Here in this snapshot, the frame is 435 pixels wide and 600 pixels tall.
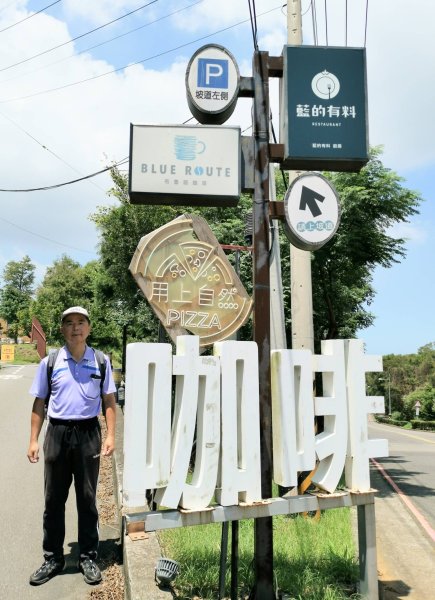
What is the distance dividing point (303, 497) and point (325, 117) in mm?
2651

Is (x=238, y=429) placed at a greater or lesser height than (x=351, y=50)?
lesser

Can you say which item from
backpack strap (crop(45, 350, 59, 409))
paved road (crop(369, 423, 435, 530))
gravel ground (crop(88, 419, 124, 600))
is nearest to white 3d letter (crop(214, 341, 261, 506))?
gravel ground (crop(88, 419, 124, 600))

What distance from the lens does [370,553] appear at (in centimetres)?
368

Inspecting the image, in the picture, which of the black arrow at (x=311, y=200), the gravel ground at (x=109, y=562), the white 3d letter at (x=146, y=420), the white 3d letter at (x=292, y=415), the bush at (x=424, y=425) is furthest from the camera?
the bush at (x=424, y=425)

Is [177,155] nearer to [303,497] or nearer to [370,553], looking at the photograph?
[303,497]

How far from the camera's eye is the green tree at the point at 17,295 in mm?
69344

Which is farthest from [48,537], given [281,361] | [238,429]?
[281,361]

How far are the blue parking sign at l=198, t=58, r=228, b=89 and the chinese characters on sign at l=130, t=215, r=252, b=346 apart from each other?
1268 millimetres

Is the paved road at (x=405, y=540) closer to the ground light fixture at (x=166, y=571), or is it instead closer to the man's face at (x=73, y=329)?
the ground light fixture at (x=166, y=571)

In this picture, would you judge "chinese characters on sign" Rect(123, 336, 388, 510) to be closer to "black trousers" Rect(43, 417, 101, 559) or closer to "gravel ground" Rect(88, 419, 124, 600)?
"black trousers" Rect(43, 417, 101, 559)

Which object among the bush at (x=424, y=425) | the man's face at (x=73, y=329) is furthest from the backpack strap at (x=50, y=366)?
the bush at (x=424, y=425)

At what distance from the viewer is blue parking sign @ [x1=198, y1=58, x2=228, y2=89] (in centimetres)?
401

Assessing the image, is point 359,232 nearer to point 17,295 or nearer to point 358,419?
point 358,419

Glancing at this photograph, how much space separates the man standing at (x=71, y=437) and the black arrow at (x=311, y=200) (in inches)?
70.0
